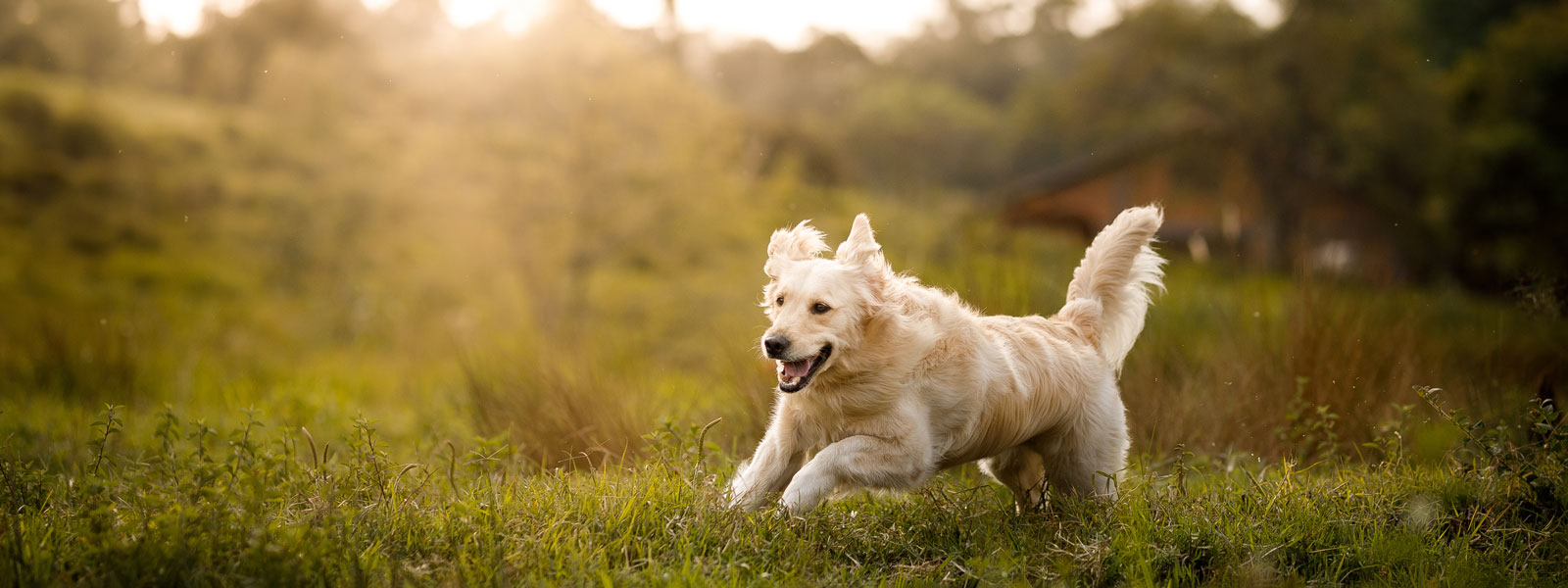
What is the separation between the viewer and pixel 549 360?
6.91 metres

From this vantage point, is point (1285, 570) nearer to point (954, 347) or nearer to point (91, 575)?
point (954, 347)

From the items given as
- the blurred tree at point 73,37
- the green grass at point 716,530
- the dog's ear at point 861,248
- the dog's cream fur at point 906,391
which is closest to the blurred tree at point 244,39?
the blurred tree at point 73,37

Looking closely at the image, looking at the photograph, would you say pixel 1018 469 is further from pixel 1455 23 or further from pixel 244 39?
pixel 1455 23

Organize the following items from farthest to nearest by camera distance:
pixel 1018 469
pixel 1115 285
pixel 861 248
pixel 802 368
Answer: pixel 1115 285, pixel 1018 469, pixel 861 248, pixel 802 368

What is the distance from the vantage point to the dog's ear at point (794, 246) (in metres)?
4.84

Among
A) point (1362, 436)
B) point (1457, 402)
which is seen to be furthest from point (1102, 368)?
point (1457, 402)

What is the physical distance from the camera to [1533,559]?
14.2ft

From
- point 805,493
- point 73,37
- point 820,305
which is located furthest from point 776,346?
point 73,37

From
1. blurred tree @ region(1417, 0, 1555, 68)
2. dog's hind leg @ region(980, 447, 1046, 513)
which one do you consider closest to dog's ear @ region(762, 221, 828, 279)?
dog's hind leg @ region(980, 447, 1046, 513)

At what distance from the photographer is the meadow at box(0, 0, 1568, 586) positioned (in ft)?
13.4

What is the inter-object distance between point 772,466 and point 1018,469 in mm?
1485

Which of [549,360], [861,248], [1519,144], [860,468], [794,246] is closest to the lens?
[860,468]

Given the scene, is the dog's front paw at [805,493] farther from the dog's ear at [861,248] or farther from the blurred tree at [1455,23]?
the blurred tree at [1455,23]

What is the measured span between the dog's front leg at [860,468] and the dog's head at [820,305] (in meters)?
0.33
